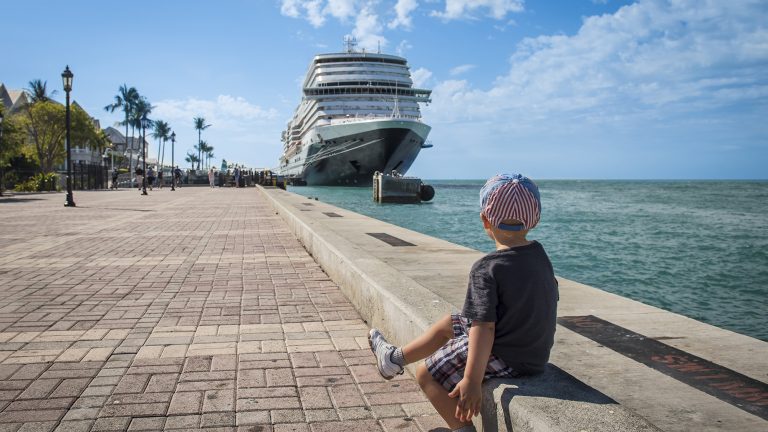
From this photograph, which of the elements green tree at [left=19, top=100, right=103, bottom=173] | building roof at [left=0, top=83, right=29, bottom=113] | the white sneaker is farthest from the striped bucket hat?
building roof at [left=0, top=83, right=29, bottom=113]

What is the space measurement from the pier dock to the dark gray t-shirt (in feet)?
1.28

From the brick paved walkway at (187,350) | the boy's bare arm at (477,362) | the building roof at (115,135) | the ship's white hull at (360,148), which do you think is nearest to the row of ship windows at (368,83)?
the ship's white hull at (360,148)

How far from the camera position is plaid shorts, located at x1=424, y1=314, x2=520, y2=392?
2.50 meters

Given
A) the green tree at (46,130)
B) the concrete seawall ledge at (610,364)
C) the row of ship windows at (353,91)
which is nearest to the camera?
the concrete seawall ledge at (610,364)

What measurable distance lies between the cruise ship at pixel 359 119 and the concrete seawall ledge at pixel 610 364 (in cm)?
4727

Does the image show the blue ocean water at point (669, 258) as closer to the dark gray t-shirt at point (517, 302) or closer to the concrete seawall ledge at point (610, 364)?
the concrete seawall ledge at point (610, 364)

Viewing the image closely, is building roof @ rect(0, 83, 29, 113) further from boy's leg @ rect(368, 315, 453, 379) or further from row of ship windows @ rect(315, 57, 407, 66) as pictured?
boy's leg @ rect(368, 315, 453, 379)

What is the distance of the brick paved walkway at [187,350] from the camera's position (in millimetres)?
2926

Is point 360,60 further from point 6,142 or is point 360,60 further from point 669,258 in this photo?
point 669,258

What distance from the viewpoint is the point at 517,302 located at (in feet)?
7.79

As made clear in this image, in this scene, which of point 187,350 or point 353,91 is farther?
point 353,91

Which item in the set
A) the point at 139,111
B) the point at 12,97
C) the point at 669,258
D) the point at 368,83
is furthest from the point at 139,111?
the point at 669,258

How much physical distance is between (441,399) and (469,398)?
237 mm

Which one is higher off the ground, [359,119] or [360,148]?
[359,119]
